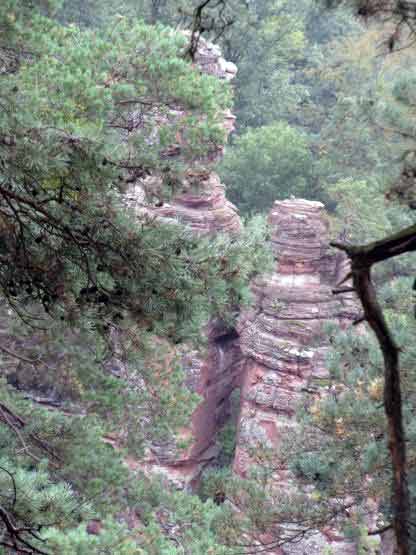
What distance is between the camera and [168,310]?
14.0 feet

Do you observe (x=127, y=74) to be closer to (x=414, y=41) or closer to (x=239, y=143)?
(x=414, y=41)

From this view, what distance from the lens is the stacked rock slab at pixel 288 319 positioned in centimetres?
1210

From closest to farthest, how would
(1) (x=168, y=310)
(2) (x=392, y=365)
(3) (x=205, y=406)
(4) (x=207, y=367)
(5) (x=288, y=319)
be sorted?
1. (2) (x=392, y=365)
2. (1) (x=168, y=310)
3. (5) (x=288, y=319)
4. (4) (x=207, y=367)
5. (3) (x=205, y=406)

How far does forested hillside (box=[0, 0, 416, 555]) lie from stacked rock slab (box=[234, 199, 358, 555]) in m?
0.04

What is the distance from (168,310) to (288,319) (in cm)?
841

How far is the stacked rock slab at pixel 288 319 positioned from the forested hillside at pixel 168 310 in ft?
0.12

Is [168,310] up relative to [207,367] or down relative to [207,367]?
down

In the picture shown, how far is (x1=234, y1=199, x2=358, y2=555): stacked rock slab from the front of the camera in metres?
12.1

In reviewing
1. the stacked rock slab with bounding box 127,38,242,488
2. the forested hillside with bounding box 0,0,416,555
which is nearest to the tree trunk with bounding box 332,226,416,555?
the forested hillside with bounding box 0,0,416,555

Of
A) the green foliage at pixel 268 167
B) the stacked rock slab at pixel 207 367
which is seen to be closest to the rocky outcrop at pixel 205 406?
the stacked rock slab at pixel 207 367

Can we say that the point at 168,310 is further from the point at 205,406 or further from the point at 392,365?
the point at 205,406

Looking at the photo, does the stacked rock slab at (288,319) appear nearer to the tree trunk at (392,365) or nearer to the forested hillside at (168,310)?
the forested hillside at (168,310)

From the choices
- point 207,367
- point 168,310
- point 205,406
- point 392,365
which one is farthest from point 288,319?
point 392,365

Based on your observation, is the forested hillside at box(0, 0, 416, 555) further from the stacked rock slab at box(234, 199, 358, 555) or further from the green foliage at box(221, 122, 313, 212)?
the green foliage at box(221, 122, 313, 212)
